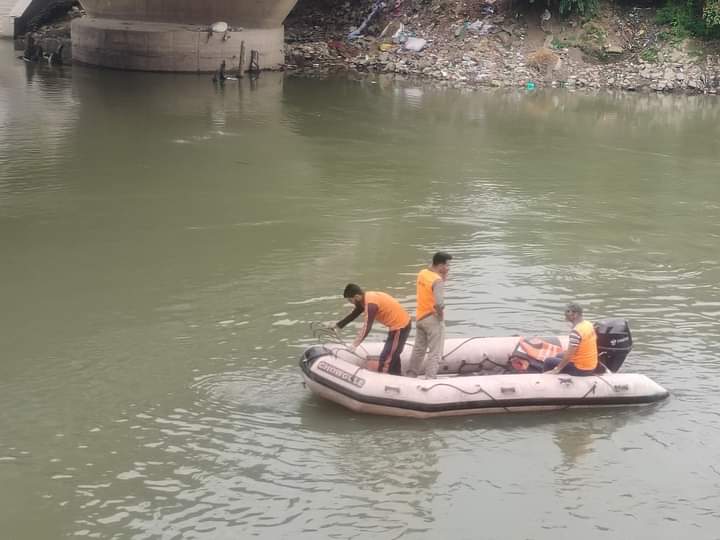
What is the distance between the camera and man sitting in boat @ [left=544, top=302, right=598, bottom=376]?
33.5 feet

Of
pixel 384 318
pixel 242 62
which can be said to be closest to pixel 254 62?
pixel 242 62

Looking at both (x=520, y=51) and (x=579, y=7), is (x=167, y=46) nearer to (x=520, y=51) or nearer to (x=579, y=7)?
(x=520, y=51)

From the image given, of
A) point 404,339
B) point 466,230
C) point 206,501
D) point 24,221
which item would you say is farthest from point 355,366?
point 24,221

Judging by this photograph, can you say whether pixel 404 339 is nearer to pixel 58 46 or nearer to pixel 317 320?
pixel 317 320

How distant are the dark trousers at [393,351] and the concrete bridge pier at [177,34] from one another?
28.2m

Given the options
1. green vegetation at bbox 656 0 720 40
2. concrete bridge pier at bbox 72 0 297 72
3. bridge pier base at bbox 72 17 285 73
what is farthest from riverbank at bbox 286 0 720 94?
bridge pier base at bbox 72 17 285 73

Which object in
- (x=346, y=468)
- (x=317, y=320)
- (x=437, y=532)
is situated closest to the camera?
(x=437, y=532)

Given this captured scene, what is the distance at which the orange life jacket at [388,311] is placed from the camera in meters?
10.0

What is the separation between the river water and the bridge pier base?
901 cm

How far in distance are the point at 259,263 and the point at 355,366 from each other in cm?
528

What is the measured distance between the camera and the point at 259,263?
49.9ft

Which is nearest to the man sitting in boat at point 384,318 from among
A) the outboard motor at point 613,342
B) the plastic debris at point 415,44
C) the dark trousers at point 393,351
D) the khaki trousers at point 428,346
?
the dark trousers at point 393,351

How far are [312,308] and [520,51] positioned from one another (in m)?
26.8

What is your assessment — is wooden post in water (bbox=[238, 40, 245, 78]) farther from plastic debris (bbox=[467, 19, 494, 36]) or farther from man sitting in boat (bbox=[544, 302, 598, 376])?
man sitting in boat (bbox=[544, 302, 598, 376])
